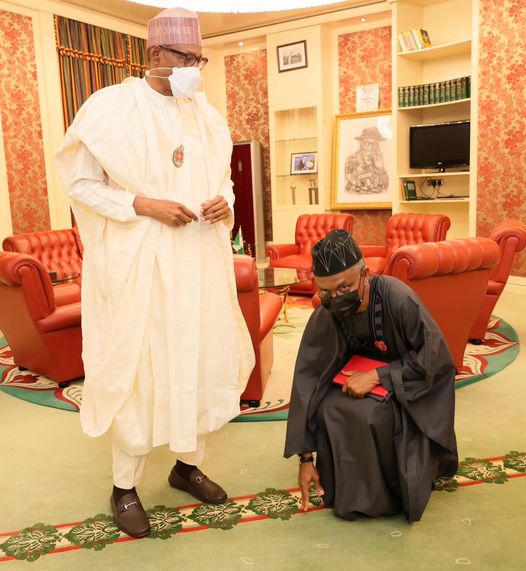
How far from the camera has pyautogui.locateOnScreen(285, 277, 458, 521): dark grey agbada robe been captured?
7.34 ft

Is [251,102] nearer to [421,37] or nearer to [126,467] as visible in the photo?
[421,37]

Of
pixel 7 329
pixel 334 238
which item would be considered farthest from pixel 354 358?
pixel 7 329

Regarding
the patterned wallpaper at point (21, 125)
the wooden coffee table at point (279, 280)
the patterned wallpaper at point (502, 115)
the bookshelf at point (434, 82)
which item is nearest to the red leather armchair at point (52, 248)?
the patterned wallpaper at point (21, 125)

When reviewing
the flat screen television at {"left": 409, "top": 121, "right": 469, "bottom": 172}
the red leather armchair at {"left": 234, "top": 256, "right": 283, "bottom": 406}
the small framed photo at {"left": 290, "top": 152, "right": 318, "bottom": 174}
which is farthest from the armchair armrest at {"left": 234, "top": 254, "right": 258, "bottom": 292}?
the small framed photo at {"left": 290, "top": 152, "right": 318, "bottom": 174}

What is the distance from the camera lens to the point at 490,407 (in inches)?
137

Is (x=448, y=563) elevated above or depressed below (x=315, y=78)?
below

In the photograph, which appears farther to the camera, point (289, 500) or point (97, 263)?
point (289, 500)

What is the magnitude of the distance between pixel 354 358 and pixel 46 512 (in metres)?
1.37

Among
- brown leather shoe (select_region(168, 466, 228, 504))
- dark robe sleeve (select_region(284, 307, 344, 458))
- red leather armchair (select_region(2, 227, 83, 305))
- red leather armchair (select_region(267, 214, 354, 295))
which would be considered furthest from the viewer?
red leather armchair (select_region(267, 214, 354, 295))

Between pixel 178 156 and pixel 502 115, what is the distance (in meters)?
5.68

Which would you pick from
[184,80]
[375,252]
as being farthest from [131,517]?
[375,252]

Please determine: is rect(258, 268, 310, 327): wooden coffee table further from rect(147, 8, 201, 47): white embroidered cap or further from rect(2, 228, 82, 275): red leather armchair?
rect(147, 8, 201, 47): white embroidered cap

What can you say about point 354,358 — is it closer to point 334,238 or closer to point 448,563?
point 334,238

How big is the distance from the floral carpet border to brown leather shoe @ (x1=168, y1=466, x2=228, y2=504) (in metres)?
0.03
